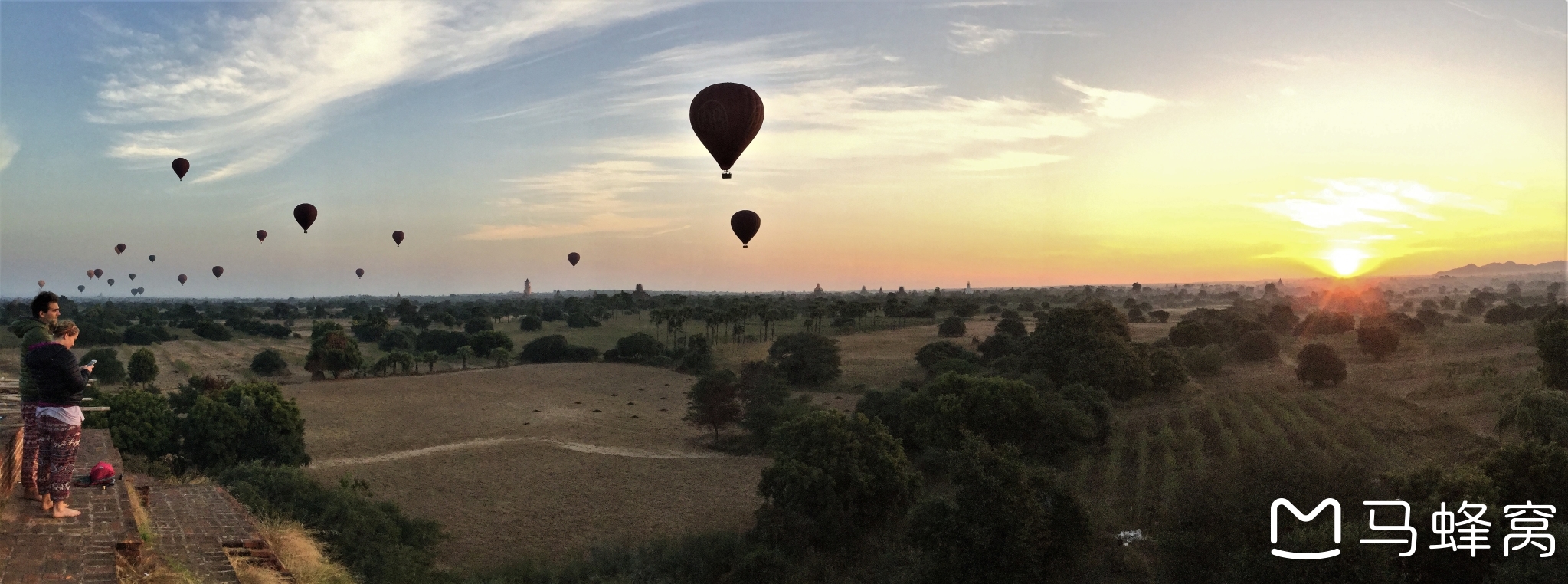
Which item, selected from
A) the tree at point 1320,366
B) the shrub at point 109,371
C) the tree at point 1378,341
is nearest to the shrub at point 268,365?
the shrub at point 109,371

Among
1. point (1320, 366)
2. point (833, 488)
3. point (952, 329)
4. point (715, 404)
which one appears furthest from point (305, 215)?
point (952, 329)

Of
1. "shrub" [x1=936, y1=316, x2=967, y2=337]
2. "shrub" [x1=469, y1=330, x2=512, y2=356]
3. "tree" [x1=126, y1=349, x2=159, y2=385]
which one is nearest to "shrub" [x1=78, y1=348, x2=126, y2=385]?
"tree" [x1=126, y1=349, x2=159, y2=385]

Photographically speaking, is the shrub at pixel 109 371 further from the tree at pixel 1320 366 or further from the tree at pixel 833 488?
the tree at pixel 1320 366

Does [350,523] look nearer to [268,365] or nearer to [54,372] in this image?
[54,372]

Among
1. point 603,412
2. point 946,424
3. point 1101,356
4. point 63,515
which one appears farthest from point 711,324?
point 63,515

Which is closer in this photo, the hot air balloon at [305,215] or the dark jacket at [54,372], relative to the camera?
the dark jacket at [54,372]

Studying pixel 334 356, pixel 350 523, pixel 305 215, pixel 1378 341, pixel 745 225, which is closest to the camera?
pixel 350 523
